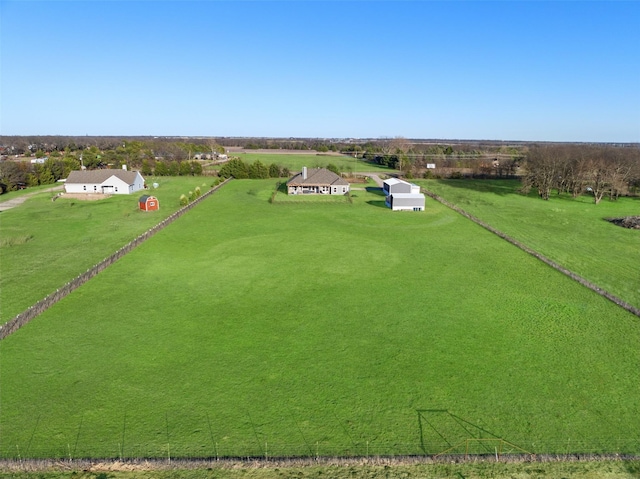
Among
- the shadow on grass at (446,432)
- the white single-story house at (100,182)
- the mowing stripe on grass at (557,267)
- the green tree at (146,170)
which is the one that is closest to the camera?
the shadow on grass at (446,432)

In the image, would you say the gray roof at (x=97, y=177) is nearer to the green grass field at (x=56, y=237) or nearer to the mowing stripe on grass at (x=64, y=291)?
the green grass field at (x=56, y=237)

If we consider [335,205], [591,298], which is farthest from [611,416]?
[335,205]

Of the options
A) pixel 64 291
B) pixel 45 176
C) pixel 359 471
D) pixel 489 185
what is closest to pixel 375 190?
pixel 489 185

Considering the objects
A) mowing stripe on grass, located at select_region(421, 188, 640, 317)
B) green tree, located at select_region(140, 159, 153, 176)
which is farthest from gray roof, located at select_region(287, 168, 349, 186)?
green tree, located at select_region(140, 159, 153, 176)

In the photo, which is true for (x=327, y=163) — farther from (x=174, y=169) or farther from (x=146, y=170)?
(x=146, y=170)

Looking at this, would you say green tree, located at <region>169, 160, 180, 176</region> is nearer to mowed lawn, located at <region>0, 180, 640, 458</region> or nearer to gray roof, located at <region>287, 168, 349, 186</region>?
gray roof, located at <region>287, 168, 349, 186</region>

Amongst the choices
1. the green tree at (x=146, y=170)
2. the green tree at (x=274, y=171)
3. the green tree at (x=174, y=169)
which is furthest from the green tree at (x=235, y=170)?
the green tree at (x=146, y=170)
